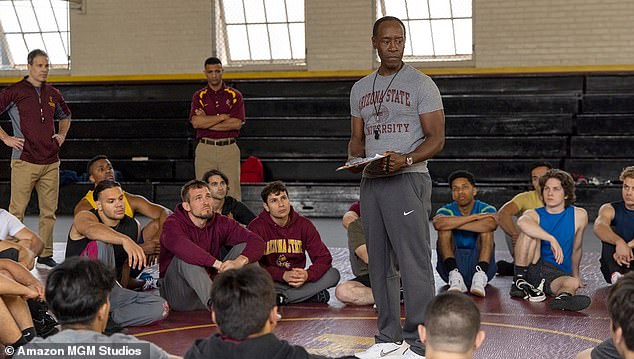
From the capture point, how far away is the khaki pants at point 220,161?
10930mm

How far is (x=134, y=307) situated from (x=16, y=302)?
45.2 inches

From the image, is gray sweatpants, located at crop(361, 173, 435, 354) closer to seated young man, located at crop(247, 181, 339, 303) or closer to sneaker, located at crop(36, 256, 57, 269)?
seated young man, located at crop(247, 181, 339, 303)

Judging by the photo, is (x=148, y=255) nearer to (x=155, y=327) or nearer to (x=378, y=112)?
(x=155, y=327)

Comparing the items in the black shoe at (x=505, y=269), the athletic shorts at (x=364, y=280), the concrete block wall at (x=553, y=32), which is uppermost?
the concrete block wall at (x=553, y=32)

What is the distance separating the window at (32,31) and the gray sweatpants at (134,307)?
10.5 meters

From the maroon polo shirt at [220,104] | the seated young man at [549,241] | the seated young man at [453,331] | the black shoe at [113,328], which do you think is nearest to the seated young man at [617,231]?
the seated young man at [549,241]

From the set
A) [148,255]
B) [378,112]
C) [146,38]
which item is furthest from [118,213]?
[146,38]

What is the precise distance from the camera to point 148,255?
7602 mm

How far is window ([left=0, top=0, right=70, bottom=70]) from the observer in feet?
52.1

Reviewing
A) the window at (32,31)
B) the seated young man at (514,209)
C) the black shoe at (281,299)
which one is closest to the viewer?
Result: the black shoe at (281,299)

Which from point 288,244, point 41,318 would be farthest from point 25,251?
point 288,244

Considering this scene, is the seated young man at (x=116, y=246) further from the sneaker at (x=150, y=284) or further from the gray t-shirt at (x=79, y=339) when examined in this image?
the gray t-shirt at (x=79, y=339)

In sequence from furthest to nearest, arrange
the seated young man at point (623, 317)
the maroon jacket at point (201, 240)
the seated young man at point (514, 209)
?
the seated young man at point (514, 209), the maroon jacket at point (201, 240), the seated young man at point (623, 317)

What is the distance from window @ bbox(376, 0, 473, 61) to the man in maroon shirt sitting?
321 inches
